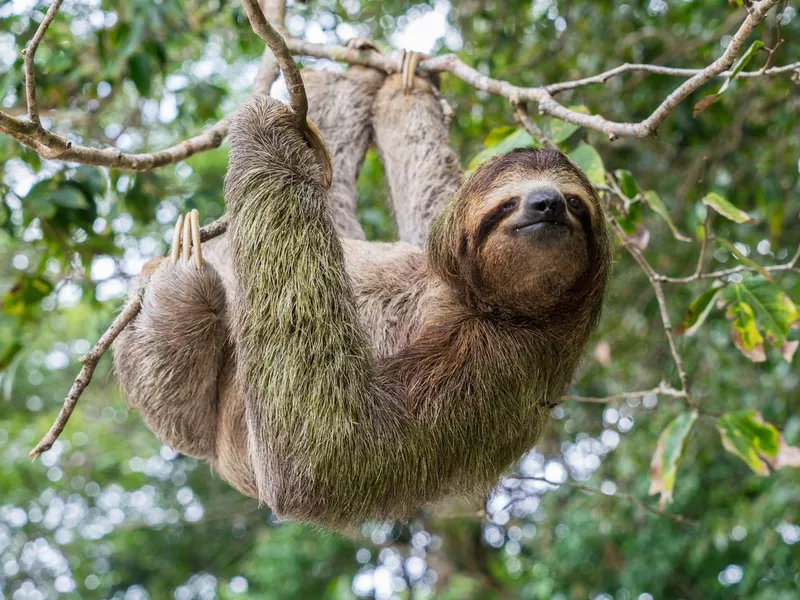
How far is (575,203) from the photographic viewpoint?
4.74 metres

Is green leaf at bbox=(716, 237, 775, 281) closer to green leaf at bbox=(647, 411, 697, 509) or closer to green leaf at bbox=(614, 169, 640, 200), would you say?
green leaf at bbox=(614, 169, 640, 200)

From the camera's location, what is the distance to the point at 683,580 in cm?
1742

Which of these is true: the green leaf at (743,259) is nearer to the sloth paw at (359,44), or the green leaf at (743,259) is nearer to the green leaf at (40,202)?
the sloth paw at (359,44)

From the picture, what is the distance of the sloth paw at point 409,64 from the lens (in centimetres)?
683

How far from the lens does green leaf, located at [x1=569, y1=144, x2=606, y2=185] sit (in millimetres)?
5551

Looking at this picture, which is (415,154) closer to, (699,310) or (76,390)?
(699,310)

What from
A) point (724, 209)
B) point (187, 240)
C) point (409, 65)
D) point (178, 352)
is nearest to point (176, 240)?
point (187, 240)

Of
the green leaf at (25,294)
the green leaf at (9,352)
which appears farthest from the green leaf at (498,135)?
the green leaf at (9,352)

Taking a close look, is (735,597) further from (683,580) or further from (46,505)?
(46,505)

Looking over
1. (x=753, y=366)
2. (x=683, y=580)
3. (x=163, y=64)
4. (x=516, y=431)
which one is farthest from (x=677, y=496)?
(x=163, y=64)

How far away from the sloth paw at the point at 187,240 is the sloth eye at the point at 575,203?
2107 millimetres

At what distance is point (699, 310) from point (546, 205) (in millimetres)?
2070

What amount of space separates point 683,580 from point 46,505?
17257mm

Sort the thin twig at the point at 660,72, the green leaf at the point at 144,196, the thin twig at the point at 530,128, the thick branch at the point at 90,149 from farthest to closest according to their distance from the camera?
the green leaf at the point at 144,196, the thin twig at the point at 530,128, the thin twig at the point at 660,72, the thick branch at the point at 90,149
